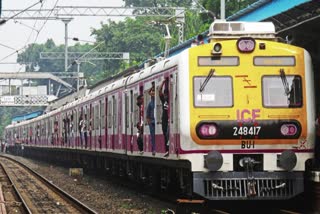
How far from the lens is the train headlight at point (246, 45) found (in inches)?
520

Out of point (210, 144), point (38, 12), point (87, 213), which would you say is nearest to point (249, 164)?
point (210, 144)

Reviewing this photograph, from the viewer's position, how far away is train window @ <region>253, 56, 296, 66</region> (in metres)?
13.2

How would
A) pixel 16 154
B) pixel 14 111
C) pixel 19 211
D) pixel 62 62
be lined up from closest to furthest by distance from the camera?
pixel 19 211 < pixel 16 154 < pixel 62 62 < pixel 14 111

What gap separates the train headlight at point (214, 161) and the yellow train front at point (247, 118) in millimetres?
16

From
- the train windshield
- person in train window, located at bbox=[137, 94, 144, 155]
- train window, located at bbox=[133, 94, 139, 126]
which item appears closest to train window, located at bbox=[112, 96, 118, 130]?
train window, located at bbox=[133, 94, 139, 126]

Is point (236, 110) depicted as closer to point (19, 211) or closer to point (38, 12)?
point (19, 211)

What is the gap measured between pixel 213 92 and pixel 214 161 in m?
1.15

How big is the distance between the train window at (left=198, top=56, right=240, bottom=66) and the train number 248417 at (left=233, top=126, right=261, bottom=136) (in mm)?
1089

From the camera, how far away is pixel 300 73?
13.2m

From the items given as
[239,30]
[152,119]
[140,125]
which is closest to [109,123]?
[140,125]

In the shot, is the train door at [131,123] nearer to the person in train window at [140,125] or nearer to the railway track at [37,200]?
the person in train window at [140,125]

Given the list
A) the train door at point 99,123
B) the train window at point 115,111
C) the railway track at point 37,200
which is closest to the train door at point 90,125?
the train door at point 99,123

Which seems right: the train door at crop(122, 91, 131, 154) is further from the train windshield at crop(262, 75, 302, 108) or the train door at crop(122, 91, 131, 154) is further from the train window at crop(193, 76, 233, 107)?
the train windshield at crop(262, 75, 302, 108)

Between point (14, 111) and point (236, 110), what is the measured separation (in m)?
121
